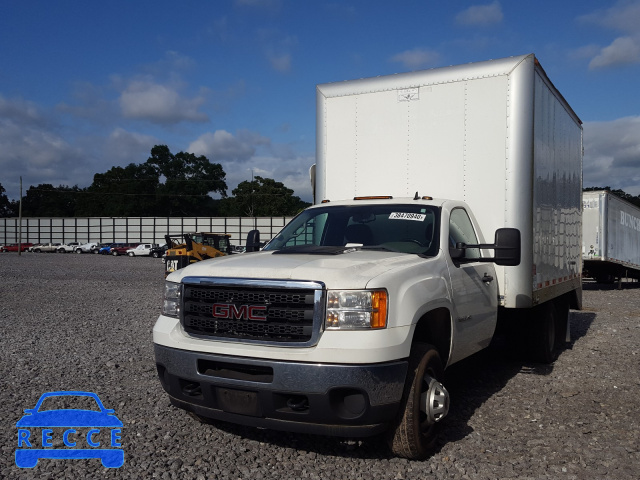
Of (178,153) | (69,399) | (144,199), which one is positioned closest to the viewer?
(69,399)

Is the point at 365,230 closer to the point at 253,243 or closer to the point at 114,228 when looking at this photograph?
the point at 253,243

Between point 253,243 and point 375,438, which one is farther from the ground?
point 253,243

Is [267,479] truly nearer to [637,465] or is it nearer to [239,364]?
[239,364]

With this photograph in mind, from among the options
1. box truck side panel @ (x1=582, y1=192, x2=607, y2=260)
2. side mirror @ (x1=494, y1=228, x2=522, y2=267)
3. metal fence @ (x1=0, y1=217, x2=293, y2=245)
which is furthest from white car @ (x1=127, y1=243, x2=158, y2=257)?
side mirror @ (x1=494, y1=228, x2=522, y2=267)

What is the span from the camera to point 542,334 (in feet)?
22.7

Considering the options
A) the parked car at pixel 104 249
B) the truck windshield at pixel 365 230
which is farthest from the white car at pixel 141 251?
the truck windshield at pixel 365 230

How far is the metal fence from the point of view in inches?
2511

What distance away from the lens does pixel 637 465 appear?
4.04 metres

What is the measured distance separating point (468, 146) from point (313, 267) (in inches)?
116

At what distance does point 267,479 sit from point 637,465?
8.54 feet

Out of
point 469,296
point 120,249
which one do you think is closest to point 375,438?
point 469,296

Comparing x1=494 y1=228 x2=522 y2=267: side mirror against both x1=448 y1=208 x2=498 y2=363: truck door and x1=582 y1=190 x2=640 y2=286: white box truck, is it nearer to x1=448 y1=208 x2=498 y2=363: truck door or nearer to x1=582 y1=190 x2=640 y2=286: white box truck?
x1=448 y1=208 x2=498 y2=363: truck door

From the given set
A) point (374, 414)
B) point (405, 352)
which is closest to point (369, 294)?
point (405, 352)

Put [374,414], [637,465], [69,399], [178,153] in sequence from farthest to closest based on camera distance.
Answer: [178,153], [69,399], [637,465], [374,414]
